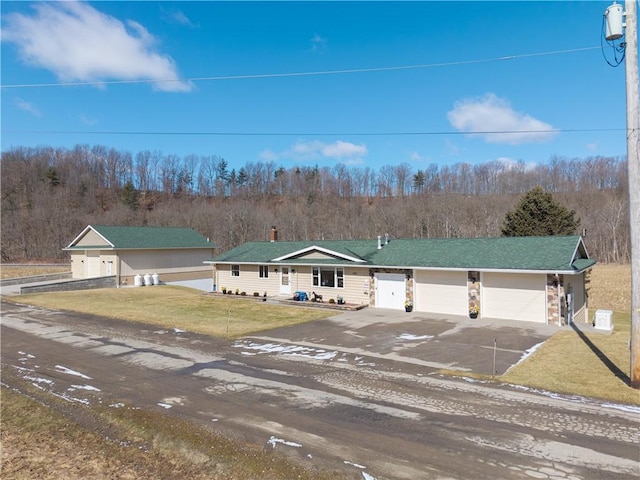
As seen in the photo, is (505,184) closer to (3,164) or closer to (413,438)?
(413,438)

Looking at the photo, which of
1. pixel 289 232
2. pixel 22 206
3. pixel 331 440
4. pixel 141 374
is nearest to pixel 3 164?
pixel 22 206

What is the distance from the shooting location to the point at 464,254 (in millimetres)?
21359

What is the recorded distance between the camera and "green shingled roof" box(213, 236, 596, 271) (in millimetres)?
18773

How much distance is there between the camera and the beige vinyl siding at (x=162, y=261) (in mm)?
37656

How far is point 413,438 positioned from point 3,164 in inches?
4044

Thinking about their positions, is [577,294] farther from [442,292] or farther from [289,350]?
[289,350]

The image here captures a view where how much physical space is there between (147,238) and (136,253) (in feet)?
7.83

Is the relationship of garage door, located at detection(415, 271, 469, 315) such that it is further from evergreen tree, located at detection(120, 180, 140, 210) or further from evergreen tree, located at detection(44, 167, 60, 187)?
evergreen tree, located at detection(44, 167, 60, 187)

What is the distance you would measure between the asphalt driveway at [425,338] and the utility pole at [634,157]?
3.15 meters

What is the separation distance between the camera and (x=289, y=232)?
72625mm

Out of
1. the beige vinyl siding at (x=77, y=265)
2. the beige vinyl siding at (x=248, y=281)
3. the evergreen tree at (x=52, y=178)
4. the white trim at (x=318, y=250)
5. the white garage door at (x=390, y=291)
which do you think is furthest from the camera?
the evergreen tree at (x=52, y=178)

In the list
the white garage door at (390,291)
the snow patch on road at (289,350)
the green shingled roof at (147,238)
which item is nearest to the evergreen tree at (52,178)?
the green shingled roof at (147,238)

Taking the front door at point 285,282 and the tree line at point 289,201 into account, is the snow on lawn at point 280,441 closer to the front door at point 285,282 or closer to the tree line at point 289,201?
the front door at point 285,282

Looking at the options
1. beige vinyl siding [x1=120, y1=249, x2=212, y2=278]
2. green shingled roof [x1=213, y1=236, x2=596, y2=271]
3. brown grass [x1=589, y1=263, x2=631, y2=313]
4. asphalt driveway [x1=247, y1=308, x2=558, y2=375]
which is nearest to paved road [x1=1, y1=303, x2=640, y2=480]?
asphalt driveway [x1=247, y1=308, x2=558, y2=375]
